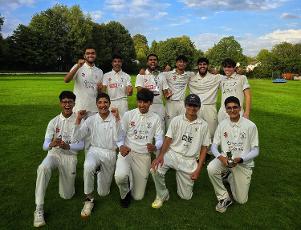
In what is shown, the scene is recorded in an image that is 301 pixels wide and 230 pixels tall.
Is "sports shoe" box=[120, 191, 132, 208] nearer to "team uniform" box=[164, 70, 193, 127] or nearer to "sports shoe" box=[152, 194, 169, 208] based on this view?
"sports shoe" box=[152, 194, 169, 208]

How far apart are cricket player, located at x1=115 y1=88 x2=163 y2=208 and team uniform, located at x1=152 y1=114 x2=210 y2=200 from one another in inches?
13.2

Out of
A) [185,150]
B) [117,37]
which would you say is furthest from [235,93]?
[117,37]

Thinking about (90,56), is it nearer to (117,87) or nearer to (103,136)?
(117,87)

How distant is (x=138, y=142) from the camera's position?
6.63 meters

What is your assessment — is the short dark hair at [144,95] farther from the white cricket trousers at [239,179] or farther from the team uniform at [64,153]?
the white cricket trousers at [239,179]

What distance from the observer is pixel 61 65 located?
7725 centimetres

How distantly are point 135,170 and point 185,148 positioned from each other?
41.9 inches

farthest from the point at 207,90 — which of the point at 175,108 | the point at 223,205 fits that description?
the point at 223,205

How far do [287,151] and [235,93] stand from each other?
3152 mm

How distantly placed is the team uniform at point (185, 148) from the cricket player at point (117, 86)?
7.86ft

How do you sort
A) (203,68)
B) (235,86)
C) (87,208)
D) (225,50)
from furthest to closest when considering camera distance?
(225,50), (203,68), (235,86), (87,208)

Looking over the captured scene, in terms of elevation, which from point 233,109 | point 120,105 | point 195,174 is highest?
point 233,109

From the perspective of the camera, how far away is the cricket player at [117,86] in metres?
8.45

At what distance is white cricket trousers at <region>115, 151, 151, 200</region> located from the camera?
6133mm
